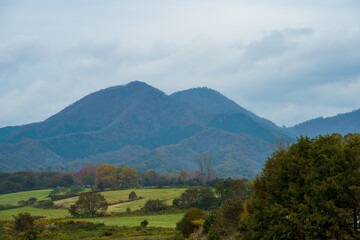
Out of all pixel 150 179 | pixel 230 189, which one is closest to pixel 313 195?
pixel 230 189

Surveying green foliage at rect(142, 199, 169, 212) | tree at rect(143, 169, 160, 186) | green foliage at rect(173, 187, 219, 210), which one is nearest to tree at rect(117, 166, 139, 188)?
tree at rect(143, 169, 160, 186)

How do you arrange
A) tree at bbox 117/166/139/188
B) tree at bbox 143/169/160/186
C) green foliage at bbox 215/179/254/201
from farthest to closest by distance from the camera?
tree at bbox 143/169/160/186 < tree at bbox 117/166/139/188 < green foliage at bbox 215/179/254/201

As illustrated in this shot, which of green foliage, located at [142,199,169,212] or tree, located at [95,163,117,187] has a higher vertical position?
tree, located at [95,163,117,187]

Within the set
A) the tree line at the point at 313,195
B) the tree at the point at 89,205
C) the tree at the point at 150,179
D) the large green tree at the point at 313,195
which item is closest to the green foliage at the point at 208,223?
the tree line at the point at 313,195

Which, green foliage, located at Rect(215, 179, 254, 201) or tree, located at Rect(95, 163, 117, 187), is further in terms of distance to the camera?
tree, located at Rect(95, 163, 117, 187)

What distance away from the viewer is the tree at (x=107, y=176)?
11800 cm

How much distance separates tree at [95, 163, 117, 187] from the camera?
4646 inches

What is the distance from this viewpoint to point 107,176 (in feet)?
390

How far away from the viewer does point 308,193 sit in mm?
16844

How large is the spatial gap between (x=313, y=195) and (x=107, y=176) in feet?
353

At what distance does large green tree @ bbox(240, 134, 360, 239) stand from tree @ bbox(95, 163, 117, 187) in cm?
10153

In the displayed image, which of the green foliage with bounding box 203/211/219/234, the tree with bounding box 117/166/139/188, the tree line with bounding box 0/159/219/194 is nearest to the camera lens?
the green foliage with bounding box 203/211/219/234

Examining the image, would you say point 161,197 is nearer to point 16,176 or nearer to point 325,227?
point 325,227

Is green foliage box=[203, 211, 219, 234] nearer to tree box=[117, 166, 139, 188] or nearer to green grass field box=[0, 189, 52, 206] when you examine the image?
green grass field box=[0, 189, 52, 206]
